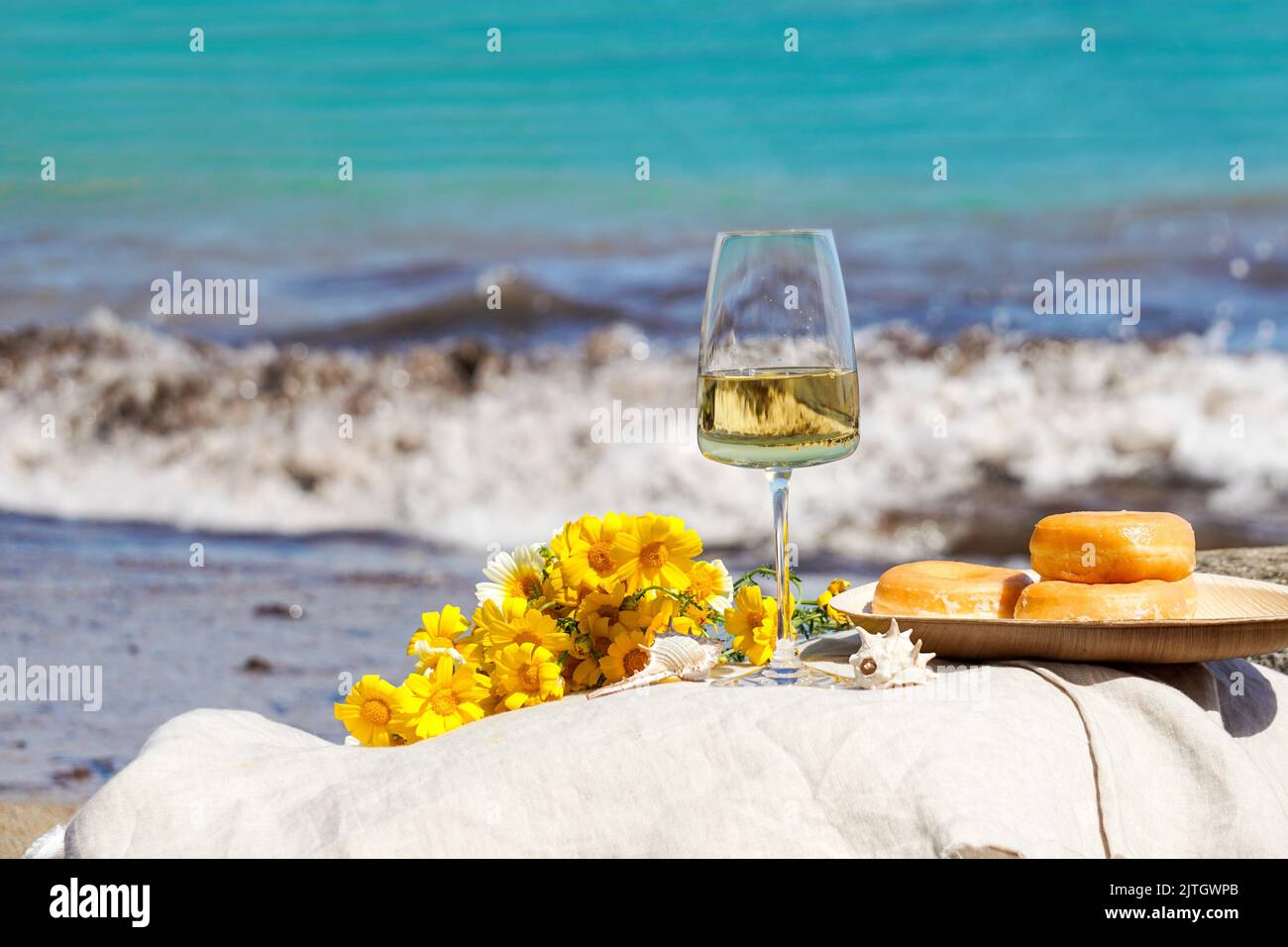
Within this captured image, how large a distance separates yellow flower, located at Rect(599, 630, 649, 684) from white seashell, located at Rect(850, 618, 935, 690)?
318 millimetres

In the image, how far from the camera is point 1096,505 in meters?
8.43

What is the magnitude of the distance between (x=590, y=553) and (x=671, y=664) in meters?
0.21

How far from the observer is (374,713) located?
1981mm

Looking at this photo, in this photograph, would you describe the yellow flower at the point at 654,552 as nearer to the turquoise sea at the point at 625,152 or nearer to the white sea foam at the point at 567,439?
the white sea foam at the point at 567,439

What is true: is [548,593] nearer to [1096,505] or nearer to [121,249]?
[1096,505]

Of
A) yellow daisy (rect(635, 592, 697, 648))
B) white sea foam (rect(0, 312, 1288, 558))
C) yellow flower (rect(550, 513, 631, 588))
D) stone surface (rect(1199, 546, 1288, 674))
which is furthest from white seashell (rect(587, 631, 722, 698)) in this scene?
white sea foam (rect(0, 312, 1288, 558))

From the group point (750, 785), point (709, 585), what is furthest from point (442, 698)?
point (750, 785)

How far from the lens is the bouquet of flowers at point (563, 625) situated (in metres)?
1.99

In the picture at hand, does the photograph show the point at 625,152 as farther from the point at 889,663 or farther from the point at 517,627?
the point at 889,663

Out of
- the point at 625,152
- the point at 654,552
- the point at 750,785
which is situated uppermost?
the point at 625,152

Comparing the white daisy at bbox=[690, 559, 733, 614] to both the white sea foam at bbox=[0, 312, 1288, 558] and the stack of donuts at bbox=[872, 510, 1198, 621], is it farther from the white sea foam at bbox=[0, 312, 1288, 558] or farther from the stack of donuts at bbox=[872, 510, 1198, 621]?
the white sea foam at bbox=[0, 312, 1288, 558]

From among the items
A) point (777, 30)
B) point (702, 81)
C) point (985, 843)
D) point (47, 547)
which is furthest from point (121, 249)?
point (985, 843)

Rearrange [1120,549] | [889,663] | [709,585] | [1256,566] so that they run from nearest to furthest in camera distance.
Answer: [889,663] < [1120,549] < [709,585] < [1256,566]

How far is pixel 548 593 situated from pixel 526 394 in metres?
7.29
